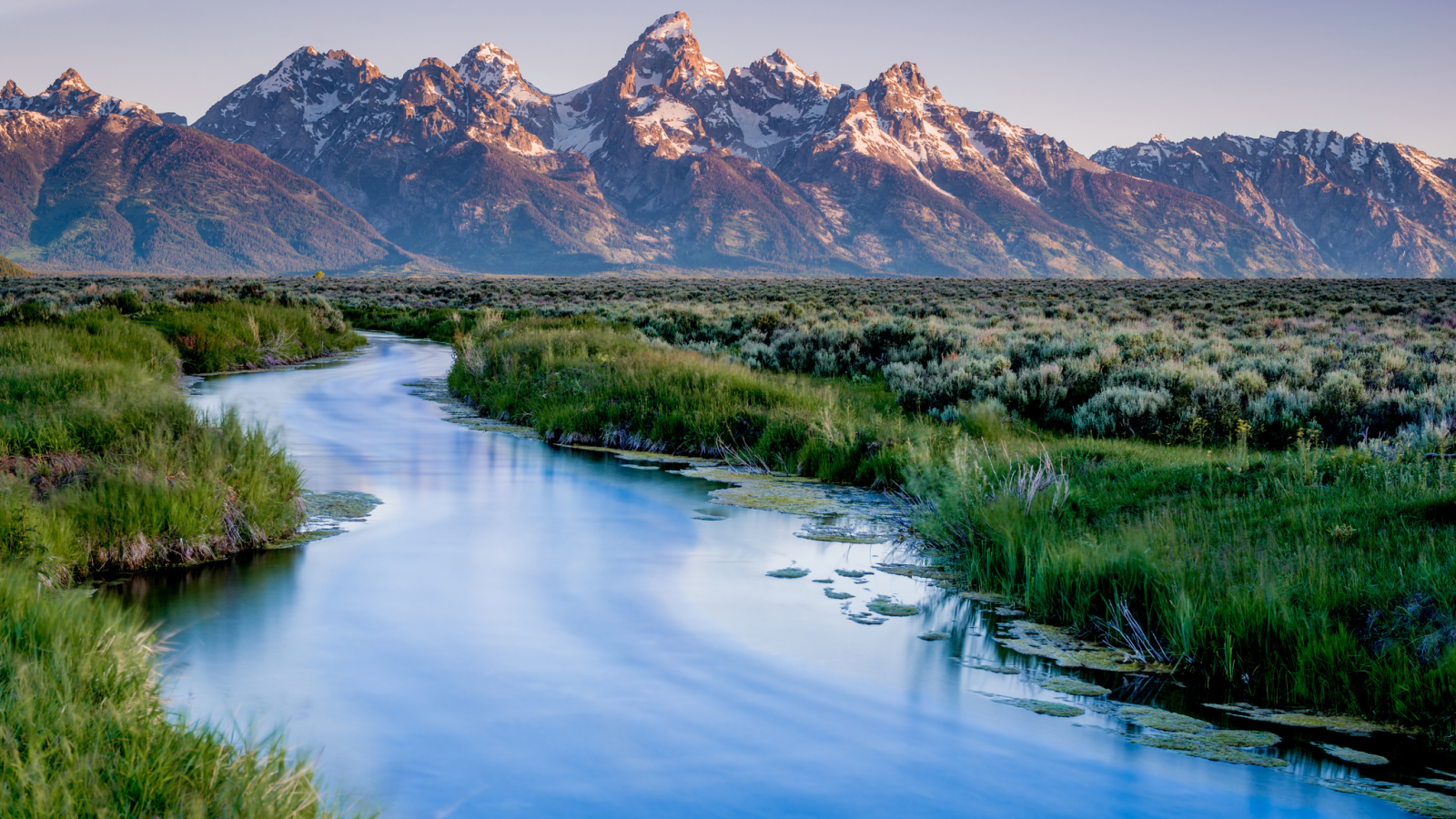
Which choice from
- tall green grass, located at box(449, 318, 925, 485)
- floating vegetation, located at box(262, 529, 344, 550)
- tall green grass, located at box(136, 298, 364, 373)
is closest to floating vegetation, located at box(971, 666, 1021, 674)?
tall green grass, located at box(449, 318, 925, 485)

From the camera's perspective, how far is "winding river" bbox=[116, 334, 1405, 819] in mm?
4938

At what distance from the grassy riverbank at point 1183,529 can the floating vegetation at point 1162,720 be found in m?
0.59

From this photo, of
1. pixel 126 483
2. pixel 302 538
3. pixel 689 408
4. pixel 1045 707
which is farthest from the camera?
pixel 689 408

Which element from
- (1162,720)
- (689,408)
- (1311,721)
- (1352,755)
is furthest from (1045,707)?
(689,408)

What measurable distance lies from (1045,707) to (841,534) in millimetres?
4028

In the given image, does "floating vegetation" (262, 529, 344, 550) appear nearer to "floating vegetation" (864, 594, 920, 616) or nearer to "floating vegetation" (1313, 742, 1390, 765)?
"floating vegetation" (864, 594, 920, 616)

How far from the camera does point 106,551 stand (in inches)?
309

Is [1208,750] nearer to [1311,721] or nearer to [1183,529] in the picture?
[1311,721]

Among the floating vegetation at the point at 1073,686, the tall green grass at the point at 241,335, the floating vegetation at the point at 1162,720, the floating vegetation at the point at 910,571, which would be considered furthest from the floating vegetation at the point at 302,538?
the tall green grass at the point at 241,335

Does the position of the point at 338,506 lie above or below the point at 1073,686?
below

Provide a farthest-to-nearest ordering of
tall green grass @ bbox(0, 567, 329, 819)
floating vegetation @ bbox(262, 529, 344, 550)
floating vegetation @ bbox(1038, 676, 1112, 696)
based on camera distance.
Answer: floating vegetation @ bbox(262, 529, 344, 550)
floating vegetation @ bbox(1038, 676, 1112, 696)
tall green grass @ bbox(0, 567, 329, 819)

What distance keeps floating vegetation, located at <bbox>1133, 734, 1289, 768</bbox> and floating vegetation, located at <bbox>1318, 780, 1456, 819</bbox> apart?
278 millimetres

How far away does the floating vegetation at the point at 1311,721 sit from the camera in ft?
18.1

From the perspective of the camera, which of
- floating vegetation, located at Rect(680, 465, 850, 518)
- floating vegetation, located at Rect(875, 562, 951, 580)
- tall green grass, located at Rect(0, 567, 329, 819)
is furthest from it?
floating vegetation, located at Rect(680, 465, 850, 518)
